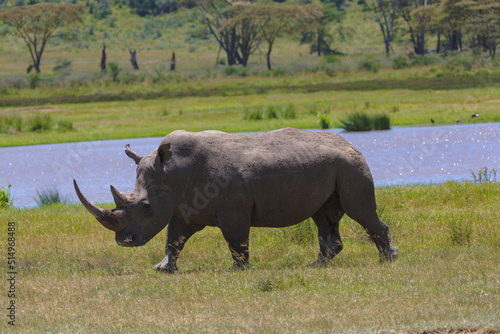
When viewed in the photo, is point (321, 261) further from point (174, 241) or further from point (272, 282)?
point (174, 241)

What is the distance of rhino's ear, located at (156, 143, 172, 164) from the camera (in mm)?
7746

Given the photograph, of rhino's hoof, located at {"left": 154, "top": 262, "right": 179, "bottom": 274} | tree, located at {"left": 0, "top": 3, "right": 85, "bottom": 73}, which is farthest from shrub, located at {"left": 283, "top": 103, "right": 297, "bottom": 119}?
tree, located at {"left": 0, "top": 3, "right": 85, "bottom": 73}

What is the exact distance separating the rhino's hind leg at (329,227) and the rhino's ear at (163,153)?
189 centimetres

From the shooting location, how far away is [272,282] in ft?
23.0

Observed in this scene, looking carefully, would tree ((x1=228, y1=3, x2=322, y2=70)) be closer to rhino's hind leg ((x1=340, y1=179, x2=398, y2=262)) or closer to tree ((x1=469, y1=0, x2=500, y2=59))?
tree ((x1=469, y1=0, x2=500, y2=59))

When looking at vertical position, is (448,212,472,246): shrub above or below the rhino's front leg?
below

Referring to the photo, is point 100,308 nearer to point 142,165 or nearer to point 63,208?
point 142,165

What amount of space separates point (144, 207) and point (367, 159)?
1153cm

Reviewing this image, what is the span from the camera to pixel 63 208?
1298 centimetres

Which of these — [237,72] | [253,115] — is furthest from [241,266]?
[237,72]

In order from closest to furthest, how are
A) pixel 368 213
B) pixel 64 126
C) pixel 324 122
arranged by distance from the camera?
pixel 368 213, pixel 324 122, pixel 64 126

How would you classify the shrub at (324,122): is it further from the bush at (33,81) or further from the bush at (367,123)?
the bush at (33,81)
